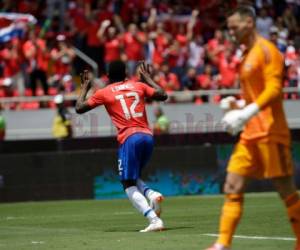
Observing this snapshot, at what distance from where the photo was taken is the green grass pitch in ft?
39.2

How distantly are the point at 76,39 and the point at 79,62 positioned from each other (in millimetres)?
931

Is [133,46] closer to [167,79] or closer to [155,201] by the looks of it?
[167,79]

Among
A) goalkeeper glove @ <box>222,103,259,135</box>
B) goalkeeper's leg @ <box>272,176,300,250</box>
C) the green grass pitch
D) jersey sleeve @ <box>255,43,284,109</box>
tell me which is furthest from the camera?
the green grass pitch

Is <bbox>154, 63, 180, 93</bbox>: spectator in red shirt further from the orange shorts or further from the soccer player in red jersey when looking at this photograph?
the orange shorts

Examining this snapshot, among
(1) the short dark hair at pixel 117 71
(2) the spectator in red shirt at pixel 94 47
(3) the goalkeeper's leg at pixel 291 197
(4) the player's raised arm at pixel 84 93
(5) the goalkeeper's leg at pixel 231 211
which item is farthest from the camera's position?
(2) the spectator in red shirt at pixel 94 47

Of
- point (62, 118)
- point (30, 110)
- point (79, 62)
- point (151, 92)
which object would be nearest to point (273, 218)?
point (151, 92)

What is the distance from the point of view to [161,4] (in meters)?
33.1

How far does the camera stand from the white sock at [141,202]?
1402 cm

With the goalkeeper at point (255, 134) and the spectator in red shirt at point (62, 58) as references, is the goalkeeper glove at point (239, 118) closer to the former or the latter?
the goalkeeper at point (255, 134)

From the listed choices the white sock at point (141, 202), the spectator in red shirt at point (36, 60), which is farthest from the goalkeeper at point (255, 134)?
the spectator in red shirt at point (36, 60)

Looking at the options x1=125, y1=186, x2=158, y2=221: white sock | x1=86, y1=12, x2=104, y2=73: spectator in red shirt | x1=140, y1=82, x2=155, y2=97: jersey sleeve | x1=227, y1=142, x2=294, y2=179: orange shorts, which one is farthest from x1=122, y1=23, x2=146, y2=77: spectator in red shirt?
x1=227, y1=142, x2=294, y2=179: orange shorts

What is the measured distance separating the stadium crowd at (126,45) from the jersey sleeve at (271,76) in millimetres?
18058

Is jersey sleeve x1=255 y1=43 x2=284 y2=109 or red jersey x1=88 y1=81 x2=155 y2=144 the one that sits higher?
jersey sleeve x1=255 y1=43 x2=284 y2=109

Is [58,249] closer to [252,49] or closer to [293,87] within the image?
[252,49]
